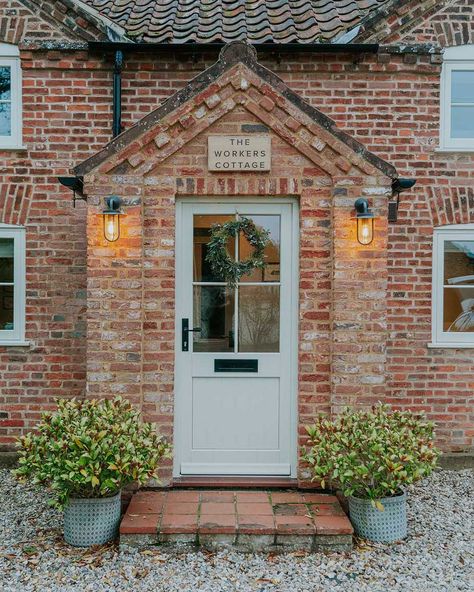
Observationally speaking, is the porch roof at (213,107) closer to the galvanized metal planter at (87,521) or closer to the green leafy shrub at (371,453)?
the green leafy shrub at (371,453)

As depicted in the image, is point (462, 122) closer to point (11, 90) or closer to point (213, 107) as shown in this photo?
point (213, 107)

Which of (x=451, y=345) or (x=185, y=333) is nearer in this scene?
(x=185, y=333)

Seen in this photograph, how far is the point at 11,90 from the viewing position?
6422 mm

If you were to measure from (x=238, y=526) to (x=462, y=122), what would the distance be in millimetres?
5145

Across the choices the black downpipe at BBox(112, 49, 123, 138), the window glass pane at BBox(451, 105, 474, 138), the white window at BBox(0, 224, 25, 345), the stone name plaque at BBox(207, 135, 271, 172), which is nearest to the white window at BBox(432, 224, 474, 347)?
the window glass pane at BBox(451, 105, 474, 138)

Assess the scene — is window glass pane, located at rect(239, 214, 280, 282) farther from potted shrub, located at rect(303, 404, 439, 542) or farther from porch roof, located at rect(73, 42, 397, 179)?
potted shrub, located at rect(303, 404, 439, 542)

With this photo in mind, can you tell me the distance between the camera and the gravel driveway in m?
3.86

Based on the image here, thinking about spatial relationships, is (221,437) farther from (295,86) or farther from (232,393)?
(295,86)

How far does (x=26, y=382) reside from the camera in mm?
6344

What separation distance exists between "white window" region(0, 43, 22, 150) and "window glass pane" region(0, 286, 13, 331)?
1.65m

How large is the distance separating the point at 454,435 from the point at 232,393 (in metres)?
2.85

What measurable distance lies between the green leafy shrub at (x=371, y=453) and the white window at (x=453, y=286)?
2026 millimetres

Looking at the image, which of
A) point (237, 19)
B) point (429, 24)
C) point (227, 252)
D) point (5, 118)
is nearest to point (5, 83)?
point (5, 118)

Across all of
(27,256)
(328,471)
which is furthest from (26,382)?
(328,471)
